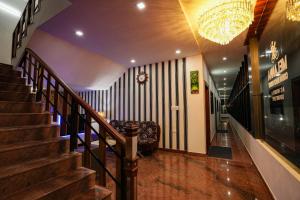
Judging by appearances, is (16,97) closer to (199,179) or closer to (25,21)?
(25,21)

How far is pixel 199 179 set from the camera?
2.83 metres

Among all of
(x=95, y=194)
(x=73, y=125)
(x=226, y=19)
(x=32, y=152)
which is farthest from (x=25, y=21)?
(x=226, y=19)

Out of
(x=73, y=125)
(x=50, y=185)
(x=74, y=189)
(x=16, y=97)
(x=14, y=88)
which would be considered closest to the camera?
(x=50, y=185)

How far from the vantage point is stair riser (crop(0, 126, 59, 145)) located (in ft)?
5.68

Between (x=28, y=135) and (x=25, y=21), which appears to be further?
(x=25, y=21)

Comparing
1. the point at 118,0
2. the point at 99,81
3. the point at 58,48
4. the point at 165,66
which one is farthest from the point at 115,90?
the point at 118,0

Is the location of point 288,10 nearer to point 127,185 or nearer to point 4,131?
point 127,185

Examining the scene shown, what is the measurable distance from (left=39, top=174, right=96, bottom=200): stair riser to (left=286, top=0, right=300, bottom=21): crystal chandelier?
2.83 metres

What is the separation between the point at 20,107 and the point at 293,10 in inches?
146

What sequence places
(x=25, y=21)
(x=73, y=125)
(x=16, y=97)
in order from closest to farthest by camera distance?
(x=73, y=125) < (x=16, y=97) < (x=25, y=21)

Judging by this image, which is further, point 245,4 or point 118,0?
point 118,0

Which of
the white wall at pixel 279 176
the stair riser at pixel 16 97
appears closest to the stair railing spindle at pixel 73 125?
the stair riser at pixel 16 97

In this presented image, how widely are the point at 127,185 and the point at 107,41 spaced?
10.3 feet

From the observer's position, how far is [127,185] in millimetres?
1591
